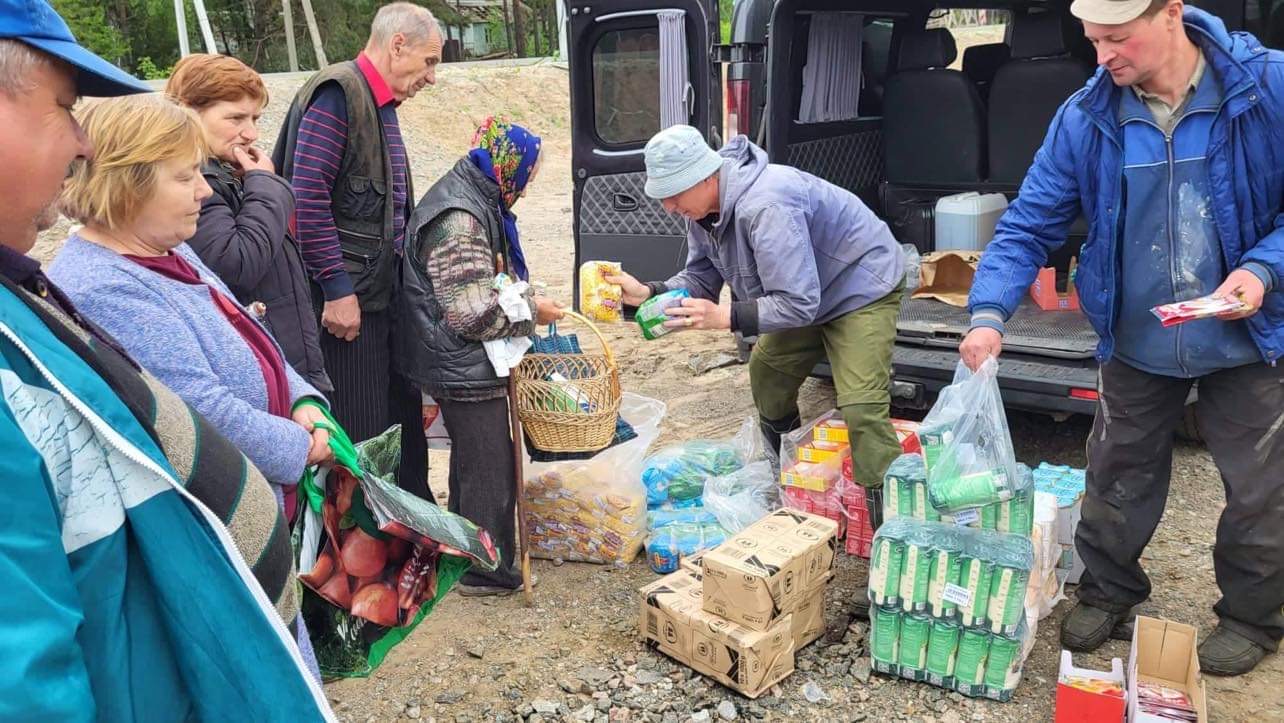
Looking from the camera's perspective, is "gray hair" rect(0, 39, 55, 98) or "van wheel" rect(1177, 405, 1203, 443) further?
"van wheel" rect(1177, 405, 1203, 443)

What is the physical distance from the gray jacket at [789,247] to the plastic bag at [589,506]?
0.76 m

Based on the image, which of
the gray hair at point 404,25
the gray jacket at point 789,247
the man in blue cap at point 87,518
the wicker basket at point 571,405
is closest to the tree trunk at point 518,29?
the gray hair at point 404,25

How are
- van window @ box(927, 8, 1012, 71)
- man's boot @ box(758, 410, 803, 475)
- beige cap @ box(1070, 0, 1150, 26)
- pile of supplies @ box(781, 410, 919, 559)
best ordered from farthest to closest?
van window @ box(927, 8, 1012, 71) → man's boot @ box(758, 410, 803, 475) → pile of supplies @ box(781, 410, 919, 559) → beige cap @ box(1070, 0, 1150, 26)

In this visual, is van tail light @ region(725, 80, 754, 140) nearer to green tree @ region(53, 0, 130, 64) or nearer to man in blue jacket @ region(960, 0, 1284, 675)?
man in blue jacket @ region(960, 0, 1284, 675)

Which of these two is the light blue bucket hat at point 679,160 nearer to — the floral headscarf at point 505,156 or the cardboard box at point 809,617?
the floral headscarf at point 505,156

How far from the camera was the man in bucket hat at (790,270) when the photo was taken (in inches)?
135

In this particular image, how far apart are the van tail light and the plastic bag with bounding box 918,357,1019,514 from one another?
7.65 ft

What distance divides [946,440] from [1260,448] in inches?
34.4

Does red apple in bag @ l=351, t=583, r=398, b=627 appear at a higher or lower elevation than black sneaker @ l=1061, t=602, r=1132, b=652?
higher

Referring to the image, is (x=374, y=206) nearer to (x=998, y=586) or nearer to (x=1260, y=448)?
(x=998, y=586)

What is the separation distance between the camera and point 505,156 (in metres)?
3.36

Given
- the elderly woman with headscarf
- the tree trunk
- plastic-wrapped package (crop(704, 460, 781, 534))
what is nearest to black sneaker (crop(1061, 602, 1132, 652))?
plastic-wrapped package (crop(704, 460, 781, 534))

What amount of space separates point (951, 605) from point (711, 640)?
714 millimetres

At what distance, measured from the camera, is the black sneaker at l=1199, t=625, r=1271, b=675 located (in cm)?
302
